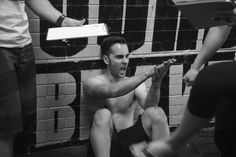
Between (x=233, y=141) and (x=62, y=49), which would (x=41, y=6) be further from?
(x=233, y=141)

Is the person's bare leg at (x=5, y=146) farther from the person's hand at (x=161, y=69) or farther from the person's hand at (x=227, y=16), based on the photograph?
the person's hand at (x=227, y=16)

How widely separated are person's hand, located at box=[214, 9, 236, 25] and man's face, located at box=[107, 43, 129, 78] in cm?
156

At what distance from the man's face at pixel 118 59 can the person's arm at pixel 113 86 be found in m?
0.14

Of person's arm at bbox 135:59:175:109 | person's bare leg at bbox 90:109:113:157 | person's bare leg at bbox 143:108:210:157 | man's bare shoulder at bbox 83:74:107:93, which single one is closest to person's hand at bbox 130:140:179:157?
person's bare leg at bbox 143:108:210:157

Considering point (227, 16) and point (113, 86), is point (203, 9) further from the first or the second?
point (113, 86)

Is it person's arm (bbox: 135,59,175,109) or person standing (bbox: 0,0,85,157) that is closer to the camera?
person standing (bbox: 0,0,85,157)

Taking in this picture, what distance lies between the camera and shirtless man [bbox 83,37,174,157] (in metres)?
3.39

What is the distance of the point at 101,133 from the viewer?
11.1ft

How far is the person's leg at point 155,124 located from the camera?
3.47 meters

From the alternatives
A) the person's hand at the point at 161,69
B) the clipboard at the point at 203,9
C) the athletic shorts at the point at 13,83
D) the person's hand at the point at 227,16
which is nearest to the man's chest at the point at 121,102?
the person's hand at the point at 161,69

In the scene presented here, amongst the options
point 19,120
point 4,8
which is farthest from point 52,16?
point 19,120

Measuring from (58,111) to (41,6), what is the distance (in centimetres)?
122

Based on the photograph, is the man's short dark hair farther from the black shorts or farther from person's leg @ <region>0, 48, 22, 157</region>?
the black shorts

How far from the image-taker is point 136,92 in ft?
12.6
